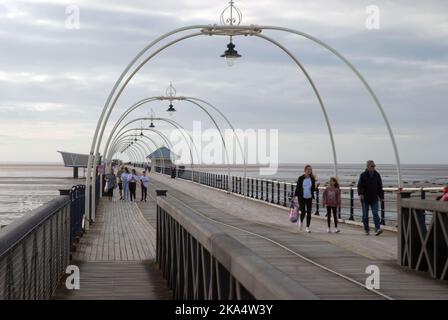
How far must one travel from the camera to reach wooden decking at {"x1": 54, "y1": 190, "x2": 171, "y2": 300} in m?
9.63

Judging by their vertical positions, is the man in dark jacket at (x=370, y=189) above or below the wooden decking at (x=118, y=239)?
above

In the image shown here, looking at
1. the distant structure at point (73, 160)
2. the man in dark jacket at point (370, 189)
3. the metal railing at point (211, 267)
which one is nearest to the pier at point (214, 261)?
the metal railing at point (211, 267)

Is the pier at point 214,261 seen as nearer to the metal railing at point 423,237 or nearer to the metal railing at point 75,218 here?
the metal railing at point 423,237

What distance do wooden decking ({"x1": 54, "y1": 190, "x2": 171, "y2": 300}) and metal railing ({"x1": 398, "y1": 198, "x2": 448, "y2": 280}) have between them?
365 cm

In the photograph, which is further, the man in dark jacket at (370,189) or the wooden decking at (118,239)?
the man in dark jacket at (370,189)

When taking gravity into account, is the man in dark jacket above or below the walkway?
above

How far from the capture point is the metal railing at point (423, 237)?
30.9 ft

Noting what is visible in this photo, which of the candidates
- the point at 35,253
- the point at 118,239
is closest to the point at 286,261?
the point at 35,253

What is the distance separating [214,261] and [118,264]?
7.09 meters

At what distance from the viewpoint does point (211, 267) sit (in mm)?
5637

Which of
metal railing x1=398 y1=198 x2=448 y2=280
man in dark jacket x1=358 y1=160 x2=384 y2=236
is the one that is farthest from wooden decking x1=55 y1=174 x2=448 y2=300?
man in dark jacket x1=358 y1=160 x2=384 y2=236

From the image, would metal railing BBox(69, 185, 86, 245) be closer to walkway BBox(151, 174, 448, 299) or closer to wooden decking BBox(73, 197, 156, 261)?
wooden decking BBox(73, 197, 156, 261)
